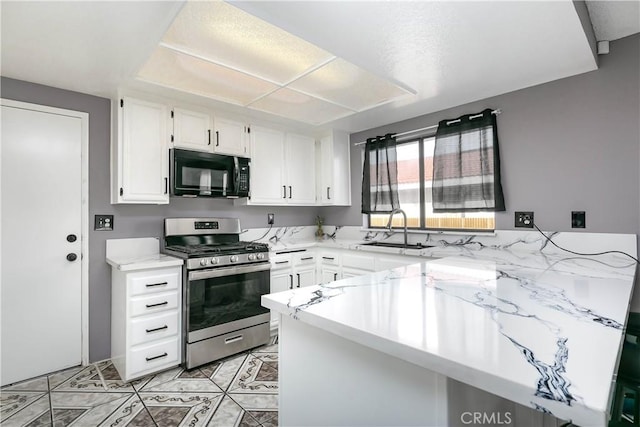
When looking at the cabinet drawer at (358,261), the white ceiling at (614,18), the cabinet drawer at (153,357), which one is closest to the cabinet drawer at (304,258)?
the cabinet drawer at (358,261)

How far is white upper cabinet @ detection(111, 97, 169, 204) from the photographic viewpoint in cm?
255

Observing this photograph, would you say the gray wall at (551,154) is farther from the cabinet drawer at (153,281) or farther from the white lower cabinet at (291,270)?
the white lower cabinet at (291,270)

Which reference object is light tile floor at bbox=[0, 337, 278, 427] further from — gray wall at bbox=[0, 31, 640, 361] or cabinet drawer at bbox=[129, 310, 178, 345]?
gray wall at bbox=[0, 31, 640, 361]

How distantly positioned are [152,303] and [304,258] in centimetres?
154

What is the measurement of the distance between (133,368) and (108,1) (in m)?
2.26

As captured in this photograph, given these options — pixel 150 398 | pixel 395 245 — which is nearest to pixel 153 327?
pixel 150 398

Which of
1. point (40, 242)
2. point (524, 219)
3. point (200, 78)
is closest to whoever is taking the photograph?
point (200, 78)

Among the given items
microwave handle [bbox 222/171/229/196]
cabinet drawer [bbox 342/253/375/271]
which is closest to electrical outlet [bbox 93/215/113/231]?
microwave handle [bbox 222/171/229/196]

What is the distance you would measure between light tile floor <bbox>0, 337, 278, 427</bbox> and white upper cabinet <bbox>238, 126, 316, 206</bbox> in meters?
1.66

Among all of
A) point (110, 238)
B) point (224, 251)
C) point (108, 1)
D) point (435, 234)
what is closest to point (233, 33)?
point (108, 1)

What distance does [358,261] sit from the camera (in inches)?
125

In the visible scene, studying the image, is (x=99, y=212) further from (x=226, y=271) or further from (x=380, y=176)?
(x=380, y=176)

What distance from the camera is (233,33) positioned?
1.70 m

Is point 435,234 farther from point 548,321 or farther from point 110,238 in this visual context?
point 110,238
